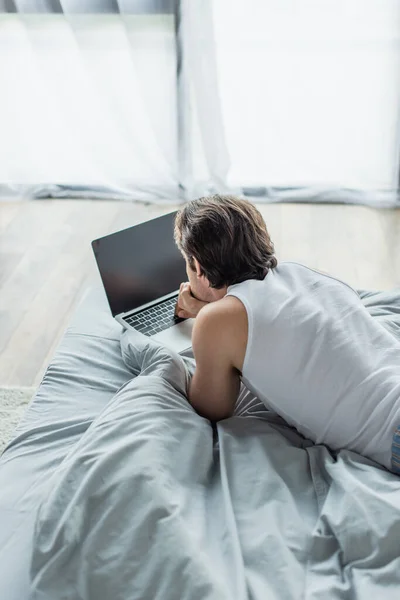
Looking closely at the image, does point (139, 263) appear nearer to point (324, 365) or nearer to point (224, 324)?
point (224, 324)

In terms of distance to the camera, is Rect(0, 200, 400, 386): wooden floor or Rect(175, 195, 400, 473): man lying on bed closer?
Rect(175, 195, 400, 473): man lying on bed

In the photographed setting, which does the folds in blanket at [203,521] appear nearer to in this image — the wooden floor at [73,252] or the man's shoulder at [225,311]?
the man's shoulder at [225,311]

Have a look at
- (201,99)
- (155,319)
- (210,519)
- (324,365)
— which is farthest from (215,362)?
(201,99)

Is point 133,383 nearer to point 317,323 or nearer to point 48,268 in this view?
point 317,323

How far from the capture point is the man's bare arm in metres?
1.41

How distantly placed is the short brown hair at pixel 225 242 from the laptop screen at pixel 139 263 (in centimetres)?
43

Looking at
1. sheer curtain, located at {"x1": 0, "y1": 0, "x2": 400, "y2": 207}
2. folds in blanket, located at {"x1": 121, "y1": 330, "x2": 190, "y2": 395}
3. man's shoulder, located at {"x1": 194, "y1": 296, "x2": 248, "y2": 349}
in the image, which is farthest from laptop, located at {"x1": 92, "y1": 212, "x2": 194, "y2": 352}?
sheer curtain, located at {"x1": 0, "y1": 0, "x2": 400, "y2": 207}

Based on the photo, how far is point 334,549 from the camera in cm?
123

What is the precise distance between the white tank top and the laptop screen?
557 millimetres

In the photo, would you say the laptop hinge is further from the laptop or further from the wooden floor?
the wooden floor

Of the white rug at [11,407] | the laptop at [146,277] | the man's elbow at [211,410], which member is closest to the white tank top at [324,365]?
the man's elbow at [211,410]

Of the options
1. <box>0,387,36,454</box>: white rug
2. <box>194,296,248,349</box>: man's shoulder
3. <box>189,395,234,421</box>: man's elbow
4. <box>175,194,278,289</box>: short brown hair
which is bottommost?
<box>0,387,36,454</box>: white rug

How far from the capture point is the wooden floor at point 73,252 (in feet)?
8.13

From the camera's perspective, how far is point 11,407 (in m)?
2.13
